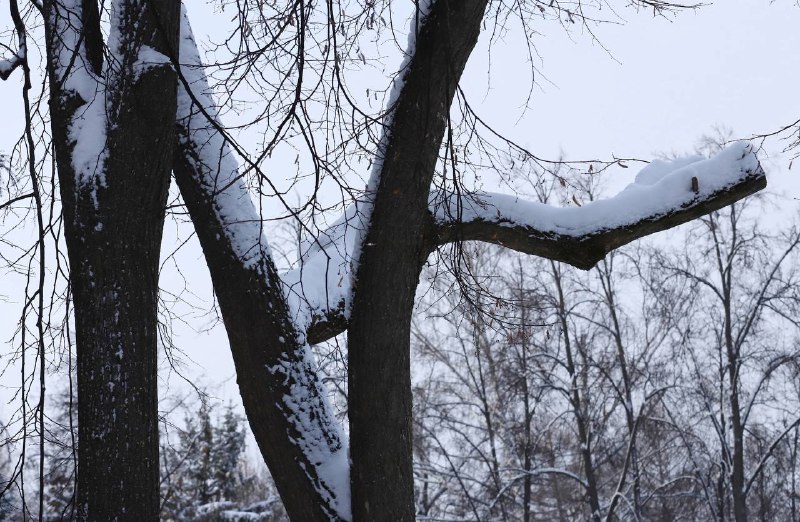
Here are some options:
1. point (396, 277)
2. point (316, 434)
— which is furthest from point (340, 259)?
point (316, 434)

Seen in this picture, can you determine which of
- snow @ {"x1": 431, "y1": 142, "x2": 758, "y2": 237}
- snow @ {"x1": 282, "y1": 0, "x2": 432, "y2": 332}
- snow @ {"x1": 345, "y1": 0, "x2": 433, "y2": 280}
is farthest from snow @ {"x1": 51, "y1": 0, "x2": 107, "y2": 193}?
snow @ {"x1": 431, "y1": 142, "x2": 758, "y2": 237}

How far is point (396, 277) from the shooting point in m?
3.01

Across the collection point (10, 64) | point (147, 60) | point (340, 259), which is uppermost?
point (10, 64)

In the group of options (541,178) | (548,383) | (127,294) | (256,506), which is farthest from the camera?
(256,506)

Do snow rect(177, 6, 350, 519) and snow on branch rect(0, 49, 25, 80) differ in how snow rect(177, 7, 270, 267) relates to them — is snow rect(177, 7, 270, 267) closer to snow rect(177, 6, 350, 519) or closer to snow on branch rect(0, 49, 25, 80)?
snow rect(177, 6, 350, 519)

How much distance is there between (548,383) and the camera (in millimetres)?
16797

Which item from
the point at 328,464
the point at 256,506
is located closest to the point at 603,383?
the point at 256,506

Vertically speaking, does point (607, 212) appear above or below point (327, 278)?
above

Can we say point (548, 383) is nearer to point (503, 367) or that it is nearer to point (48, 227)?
point (503, 367)

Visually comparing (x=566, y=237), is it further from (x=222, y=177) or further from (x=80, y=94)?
(x=80, y=94)

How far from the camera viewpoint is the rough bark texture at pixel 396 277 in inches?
114

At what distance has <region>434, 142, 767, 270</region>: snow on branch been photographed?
10.8 feet

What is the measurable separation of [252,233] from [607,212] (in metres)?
1.58

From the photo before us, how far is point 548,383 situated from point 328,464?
14440 millimetres
